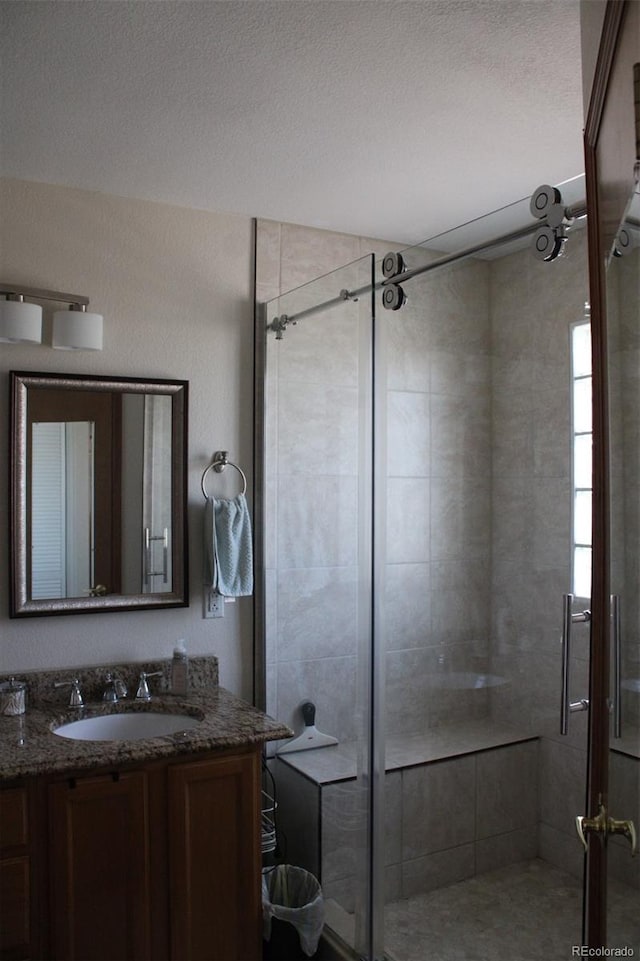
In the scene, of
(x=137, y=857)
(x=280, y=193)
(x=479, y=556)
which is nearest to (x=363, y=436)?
(x=479, y=556)

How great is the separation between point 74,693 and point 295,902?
1025mm

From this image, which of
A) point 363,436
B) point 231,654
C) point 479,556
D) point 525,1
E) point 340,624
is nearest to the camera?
point 525,1

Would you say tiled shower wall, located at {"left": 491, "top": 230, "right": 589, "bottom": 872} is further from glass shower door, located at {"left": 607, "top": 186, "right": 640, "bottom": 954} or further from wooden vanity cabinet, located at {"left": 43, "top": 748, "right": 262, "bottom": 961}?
wooden vanity cabinet, located at {"left": 43, "top": 748, "right": 262, "bottom": 961}

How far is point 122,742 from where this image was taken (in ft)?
7.36

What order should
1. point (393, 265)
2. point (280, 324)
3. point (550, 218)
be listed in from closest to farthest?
point (550, 218) < point (393, 265) < point (280, 324)

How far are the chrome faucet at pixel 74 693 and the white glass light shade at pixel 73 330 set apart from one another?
1128 millimetres

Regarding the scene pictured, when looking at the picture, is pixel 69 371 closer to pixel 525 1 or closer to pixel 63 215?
pixel 63 215

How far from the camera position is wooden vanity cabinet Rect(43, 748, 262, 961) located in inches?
84.2

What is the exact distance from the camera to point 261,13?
171 cm

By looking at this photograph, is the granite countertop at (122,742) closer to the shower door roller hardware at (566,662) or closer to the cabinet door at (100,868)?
the cabinet door at (100,868)

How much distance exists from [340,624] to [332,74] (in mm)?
1666

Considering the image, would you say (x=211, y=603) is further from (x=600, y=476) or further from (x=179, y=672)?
(x=600, y=476)

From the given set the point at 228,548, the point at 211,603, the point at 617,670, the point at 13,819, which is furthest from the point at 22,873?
the point at 617,670

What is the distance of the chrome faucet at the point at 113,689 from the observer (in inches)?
104
